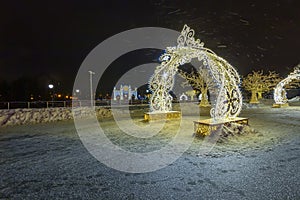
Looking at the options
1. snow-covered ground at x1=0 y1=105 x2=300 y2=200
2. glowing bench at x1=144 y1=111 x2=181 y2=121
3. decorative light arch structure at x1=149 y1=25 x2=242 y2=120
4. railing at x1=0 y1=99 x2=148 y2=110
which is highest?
decorative light arch structure at x1=149 y1=25 x2=242 y2=120

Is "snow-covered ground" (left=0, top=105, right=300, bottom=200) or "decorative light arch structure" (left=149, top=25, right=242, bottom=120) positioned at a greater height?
"decorative light arch structure" (left=149, top=25, right=242, bottom=120)

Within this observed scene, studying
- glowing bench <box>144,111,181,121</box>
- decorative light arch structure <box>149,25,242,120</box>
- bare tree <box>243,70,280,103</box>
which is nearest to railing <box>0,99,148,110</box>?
glowing bench <box>144,111,181,121</box>

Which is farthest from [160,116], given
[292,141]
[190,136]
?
[292,141]

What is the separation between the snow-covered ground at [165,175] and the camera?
296cm

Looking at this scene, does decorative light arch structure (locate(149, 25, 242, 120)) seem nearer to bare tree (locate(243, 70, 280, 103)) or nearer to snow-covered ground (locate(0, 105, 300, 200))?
snow-covered ground (locate(0, 105, 300, 200))

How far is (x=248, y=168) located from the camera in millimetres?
3814

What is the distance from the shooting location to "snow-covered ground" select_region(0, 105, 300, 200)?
9.70 feet

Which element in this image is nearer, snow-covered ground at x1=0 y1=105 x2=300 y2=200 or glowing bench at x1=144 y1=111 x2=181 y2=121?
snow-covered ground at x1=0 y1=105 x2=300 y2=200

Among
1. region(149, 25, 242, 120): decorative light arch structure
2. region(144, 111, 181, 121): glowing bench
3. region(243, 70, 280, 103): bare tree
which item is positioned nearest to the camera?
region(149, 25, 242, 120): decorative light arch structure

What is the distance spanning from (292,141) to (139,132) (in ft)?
16.3

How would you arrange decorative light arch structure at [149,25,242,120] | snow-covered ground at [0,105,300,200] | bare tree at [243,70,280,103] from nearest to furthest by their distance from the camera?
snow-covered ground at [0,105,300,200] < decorative light arch structure at [149,25,242,120] < bare tree at [243,70,280,103]

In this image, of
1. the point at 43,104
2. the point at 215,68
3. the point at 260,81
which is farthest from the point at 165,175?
the point at 260,81

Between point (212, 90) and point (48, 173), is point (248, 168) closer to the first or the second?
point (48, 173)

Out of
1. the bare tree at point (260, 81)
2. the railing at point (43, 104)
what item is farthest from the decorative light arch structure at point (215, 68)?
the bare tree at point (260, 81)
